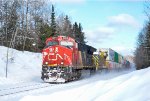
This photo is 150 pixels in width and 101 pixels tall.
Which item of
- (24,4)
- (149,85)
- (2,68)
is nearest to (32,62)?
(2,68)

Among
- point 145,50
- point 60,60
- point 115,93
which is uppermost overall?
point 145,50

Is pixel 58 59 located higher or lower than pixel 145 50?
lower

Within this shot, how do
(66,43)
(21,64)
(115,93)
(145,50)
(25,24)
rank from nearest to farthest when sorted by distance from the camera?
(115,93)
(66,43)
(21,64)
(25,24)
(145,50)

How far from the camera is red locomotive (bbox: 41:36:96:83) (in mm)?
26875

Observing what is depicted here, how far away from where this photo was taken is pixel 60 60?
27.7 meters

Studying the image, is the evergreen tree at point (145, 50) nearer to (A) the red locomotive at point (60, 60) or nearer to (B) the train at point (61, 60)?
(B) the train at point (61, 60)

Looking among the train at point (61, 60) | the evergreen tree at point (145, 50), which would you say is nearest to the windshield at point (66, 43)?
the train at point (61, 60)

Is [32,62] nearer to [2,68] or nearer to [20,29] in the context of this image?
[2,68]

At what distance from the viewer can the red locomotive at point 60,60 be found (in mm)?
26875

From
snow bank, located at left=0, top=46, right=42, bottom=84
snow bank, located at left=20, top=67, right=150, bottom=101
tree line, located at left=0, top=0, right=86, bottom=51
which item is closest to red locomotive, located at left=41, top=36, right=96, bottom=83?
snow bank, located at left=0, top=46, right=42, bottom=84

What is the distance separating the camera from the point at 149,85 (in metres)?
9.38

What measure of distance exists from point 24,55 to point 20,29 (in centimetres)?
1682

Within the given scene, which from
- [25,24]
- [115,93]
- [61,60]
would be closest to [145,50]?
[25,24]

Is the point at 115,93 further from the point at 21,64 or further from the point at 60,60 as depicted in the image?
the point at 21,64
